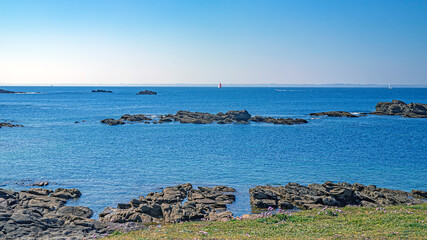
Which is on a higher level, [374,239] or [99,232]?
[374,239]

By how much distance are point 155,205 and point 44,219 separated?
8047 millimetres

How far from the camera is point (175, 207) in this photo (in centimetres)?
2769

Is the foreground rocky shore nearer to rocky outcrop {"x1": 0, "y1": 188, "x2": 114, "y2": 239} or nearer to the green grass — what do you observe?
rocky outcrop {"x1": 0, "y1": 188, "x2": 114, "y2": 239}

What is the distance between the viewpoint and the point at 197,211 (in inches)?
1073

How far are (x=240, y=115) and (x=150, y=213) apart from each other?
7682 cm

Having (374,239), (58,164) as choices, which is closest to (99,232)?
(374,239)

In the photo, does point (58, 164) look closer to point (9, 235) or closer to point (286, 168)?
point (9, 235)

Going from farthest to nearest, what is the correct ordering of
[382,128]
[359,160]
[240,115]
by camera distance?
[240,115]
[382,128]
[359,160]

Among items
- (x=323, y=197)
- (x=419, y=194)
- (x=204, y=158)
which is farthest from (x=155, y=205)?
(x=419, y=194)

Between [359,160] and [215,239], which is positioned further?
[359,160]

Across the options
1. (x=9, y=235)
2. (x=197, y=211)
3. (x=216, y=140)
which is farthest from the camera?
(x=216, y=140)

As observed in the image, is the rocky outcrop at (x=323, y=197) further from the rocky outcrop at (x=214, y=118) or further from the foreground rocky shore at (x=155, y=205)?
the rocky outcrop at (x=214, y=118)

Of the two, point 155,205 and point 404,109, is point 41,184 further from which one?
point 404,109

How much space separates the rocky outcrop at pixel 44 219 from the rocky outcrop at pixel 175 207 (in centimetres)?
232
